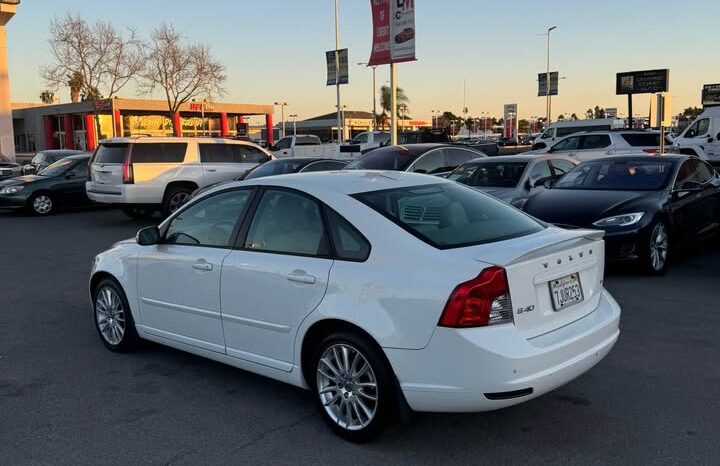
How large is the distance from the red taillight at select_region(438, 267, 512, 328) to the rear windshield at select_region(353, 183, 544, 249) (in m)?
0.40

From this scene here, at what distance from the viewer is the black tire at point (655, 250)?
8070 mm

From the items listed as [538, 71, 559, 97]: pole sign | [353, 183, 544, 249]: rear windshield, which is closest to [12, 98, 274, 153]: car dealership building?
[538, 71, 559, 97]: pole sign

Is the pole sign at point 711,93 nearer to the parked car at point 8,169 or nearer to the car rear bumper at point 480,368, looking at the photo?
the parked car at point 8,169

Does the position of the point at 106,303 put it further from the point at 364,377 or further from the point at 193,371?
the point at 364,377

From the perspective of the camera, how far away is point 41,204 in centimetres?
1727

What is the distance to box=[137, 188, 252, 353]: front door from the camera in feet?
15.2

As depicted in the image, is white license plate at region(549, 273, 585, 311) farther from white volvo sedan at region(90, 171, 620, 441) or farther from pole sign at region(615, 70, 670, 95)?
pole sign at region(615, 70, 670, 95)

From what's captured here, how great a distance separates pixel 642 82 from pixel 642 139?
59.1 feet

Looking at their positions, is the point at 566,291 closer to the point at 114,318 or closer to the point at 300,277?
the point at 300,277

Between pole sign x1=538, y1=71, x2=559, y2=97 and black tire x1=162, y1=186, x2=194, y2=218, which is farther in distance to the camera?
pole sign x1=538, y1=71, x2=559, y2=97

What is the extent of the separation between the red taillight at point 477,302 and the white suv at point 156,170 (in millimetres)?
11867

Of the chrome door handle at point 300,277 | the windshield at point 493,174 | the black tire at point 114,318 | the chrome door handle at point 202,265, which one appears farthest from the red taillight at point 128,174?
the chrome door handle at point 300,277

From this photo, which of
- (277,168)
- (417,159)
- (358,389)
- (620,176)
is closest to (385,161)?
(417,159)

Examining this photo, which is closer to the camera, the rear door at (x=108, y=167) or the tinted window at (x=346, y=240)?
the tinted window at (x=346, y=240)
